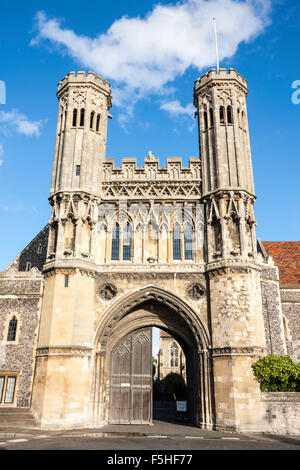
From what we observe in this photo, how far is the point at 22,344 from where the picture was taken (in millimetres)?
18031

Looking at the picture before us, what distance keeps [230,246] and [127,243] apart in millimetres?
5091

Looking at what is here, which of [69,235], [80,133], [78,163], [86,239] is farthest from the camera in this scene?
[80,133]

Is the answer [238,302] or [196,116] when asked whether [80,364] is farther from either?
[196,116]

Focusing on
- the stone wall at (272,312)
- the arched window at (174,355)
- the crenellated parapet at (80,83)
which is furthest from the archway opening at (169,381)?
the crenellated parapet at (80,83)

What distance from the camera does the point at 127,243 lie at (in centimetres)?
1905

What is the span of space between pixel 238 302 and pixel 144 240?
5.44 meters

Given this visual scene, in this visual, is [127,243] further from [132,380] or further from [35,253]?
[35,253]

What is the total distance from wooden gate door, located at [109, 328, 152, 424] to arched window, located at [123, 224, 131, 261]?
374cm

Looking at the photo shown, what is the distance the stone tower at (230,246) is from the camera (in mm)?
15273

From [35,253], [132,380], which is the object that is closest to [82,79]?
[35,253]

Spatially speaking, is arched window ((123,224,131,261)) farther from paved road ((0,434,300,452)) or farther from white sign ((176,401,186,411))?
white sign ((176,401,186,411))

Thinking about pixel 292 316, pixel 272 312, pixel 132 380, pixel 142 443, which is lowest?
pixel 142 443

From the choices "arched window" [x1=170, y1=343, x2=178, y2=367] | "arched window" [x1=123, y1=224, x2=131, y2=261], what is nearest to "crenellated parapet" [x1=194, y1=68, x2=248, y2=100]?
"arched window" [x1=123, y1=224, x2=131, y2=261]
